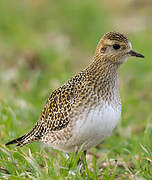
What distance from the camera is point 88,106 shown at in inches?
226

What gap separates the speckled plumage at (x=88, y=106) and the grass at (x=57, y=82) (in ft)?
0.75

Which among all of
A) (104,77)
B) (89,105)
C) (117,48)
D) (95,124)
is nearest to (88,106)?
(89,105)

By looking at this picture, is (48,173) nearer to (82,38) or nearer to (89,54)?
(89,54)

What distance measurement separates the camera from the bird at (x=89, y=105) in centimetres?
570

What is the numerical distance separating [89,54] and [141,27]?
2346 mm

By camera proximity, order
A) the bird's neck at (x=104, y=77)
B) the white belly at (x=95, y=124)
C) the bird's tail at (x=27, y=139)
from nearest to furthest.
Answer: the white belly at (x=95, y=124) → the bird's neck at (x=104, y=77) → the bird's tail at (x=27, y=139)

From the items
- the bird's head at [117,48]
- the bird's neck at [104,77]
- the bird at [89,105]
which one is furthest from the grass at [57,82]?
the bird's head at [117,48]

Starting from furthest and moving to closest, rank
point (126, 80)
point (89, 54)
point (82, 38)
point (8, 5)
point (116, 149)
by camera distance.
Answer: point (8, 5)
point (82, 38)
point (89, 54)
point (126, 80)
point (116, 149)

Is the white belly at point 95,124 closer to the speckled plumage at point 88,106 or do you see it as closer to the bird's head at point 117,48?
the speckled plumage at point 88,106

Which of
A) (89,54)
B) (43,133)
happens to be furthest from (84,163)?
(89,54)

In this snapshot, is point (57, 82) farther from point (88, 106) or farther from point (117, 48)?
point (88, 106)

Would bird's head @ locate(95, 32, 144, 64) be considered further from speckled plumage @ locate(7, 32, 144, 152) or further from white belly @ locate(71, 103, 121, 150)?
white belly @ locate(71, 103, 121, 150)

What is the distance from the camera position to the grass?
18.5 ft

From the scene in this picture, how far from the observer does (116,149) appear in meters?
7.33
